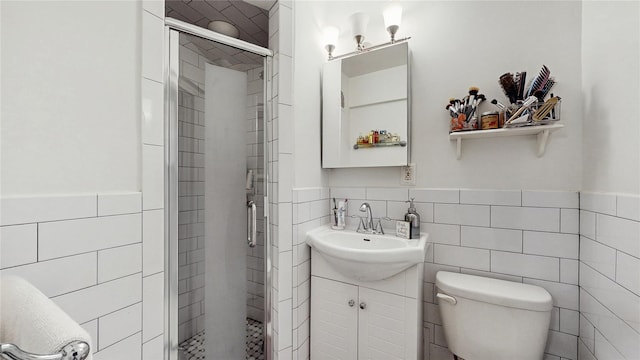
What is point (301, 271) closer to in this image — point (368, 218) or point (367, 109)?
point (368, 218)

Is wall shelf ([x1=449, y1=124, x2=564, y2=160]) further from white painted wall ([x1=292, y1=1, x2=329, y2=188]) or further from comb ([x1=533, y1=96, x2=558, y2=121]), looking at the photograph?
white painted wall ([x1=292, y1=1, x2=329, y2=188])

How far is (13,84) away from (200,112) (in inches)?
23.3

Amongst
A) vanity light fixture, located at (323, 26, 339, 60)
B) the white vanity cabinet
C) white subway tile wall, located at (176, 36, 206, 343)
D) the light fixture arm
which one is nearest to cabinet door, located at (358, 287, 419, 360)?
the white vanity cabinet

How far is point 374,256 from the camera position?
3.78 ft

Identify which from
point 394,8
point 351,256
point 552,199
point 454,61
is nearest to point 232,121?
point 351,256

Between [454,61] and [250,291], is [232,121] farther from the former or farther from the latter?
[454,61]

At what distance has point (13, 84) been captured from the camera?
2.27 ft

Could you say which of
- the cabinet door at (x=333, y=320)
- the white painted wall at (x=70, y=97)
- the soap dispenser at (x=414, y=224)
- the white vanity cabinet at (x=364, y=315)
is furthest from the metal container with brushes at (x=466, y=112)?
the white painted wall at (x=70, y=97)

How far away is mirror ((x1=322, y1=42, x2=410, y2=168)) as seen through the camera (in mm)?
1532

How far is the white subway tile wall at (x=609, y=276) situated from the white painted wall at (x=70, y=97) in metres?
1.70

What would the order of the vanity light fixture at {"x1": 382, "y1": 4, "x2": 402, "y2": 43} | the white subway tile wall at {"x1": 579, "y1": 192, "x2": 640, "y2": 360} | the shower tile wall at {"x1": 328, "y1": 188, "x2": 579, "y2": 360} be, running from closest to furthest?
the white subway tile wall at {"x1": 579, "y1": 192, "x2": 640, "y2": 360}, the shower tile wall at {"x1": 328, "y1": 188, "x2": 579, "y2": 360}, the vanity light fixture at {"x1": 382, "y1": 4, "x2": 402, "y2": 43}

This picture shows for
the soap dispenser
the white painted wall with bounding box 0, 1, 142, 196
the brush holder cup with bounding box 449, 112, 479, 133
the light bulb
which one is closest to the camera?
the white painted wall with bounding box 0, 1, 142, 196

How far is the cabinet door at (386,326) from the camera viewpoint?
3.91 feet

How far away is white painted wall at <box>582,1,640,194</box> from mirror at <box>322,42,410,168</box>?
30.3 inches
